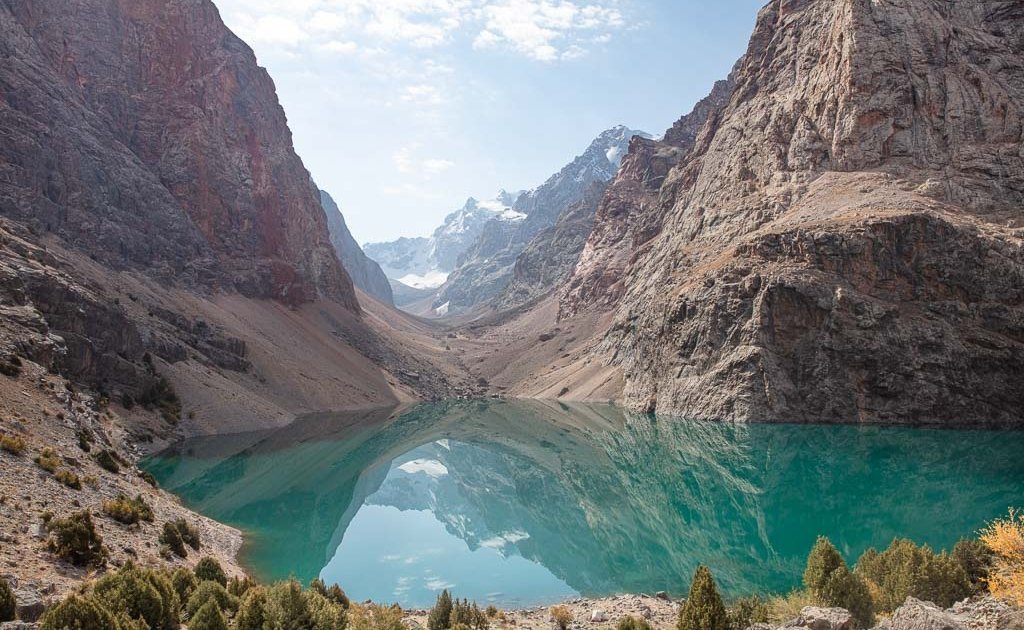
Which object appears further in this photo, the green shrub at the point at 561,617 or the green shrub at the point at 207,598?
the green shrub at the point at 561,617

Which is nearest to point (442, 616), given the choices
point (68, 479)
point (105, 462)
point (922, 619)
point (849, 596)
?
point (849, 596)

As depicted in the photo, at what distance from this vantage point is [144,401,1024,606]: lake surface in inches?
1227

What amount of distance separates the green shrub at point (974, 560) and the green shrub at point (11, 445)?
98.3 feet

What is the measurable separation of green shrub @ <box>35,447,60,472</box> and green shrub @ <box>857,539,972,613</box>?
27.1 m

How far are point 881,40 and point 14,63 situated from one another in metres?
123

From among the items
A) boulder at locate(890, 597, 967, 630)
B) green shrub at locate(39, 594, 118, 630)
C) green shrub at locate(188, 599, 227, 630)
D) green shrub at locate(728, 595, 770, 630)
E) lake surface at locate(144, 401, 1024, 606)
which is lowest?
lake surface at locate(144, 401, 1024, 606)

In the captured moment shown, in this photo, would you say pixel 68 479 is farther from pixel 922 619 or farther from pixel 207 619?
pixel 922 619

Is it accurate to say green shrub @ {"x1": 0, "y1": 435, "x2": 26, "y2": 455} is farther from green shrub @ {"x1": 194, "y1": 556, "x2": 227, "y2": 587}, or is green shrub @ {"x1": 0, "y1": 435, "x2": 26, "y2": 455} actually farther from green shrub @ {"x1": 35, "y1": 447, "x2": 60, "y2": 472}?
green shrub @ {"x1": 194, "y1": 556, "x2": 227, "y2": 587}

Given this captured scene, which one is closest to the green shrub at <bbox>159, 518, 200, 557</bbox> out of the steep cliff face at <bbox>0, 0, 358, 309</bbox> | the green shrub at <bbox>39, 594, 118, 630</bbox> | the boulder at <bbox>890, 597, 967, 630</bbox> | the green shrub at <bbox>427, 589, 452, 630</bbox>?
the green shrub at <bbox>427, 589, 452, 630</bbox>

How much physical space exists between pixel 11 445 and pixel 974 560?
3073 cm

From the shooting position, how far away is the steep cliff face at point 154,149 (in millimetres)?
91875

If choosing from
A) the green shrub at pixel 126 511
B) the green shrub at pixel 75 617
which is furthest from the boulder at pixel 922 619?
the green shrub at pixel 126 511

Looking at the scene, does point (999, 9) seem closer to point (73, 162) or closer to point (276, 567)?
point (276, 567)

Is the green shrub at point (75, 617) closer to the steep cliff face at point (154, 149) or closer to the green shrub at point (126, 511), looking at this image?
the green shrub at point (126, 511)
